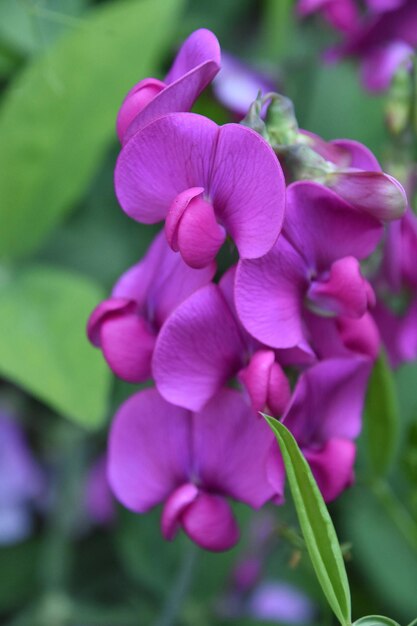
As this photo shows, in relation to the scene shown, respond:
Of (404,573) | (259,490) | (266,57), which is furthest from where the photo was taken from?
(266,57)

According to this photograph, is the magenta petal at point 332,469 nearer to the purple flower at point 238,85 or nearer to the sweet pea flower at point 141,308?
the sweet pea flower at point 141,308

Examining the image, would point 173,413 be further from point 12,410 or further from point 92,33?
point 12,410

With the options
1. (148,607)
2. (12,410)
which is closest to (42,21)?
(12,410)

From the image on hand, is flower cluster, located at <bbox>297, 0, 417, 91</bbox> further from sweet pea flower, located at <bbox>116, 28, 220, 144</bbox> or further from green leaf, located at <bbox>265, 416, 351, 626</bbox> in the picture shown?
green leaf, located at <bbox>265, 416, 351, 626</bbox>

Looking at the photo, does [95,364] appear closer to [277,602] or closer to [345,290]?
[345,290]

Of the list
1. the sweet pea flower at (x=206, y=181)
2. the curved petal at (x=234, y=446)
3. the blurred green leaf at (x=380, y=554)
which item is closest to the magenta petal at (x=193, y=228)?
the sweet pea flower at (x=206, y=181)

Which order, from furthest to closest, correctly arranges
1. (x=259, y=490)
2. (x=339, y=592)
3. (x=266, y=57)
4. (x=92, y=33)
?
(x=266, y=57) → (x=92, y=33) → (x=259, y=490) → (x=339, y=592)
